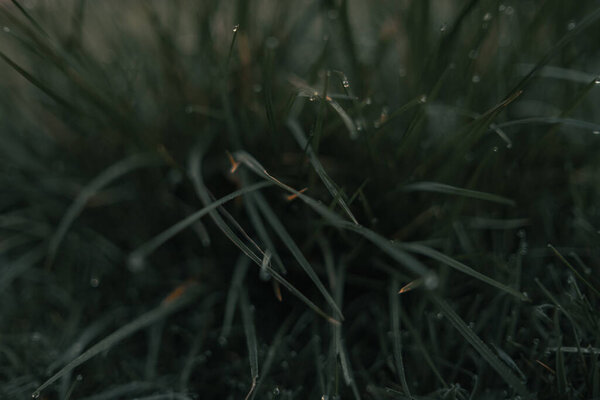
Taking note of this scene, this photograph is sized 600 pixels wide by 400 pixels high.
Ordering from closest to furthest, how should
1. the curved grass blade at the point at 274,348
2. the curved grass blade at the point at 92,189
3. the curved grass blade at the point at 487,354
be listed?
the curved grass blade at the point at 487,354 < the curved grass blade at the point at 274,348 < the curved grass blade at the point at 92,189

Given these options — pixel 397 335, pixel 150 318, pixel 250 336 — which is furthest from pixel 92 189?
pixel 397 335

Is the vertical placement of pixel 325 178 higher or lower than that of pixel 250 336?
higher

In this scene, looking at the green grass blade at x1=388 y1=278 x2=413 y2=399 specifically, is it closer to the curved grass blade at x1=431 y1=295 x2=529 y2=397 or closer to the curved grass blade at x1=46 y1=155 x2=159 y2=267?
the curved grass blade at x1=431 y1=295 x2=529 y2=397

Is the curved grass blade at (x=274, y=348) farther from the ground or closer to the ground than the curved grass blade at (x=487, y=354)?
closer to the ground

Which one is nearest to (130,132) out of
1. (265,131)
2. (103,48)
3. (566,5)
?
(265,131)

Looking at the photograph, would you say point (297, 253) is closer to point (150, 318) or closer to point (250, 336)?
point (250, 336)

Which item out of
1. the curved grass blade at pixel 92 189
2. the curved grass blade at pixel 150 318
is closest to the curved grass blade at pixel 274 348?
the curved grass blade at pixel 150 318

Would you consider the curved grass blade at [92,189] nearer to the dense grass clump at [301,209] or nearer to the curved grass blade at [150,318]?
the dense grass clump at [301,209]

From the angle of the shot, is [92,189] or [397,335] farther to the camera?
[92,189]
